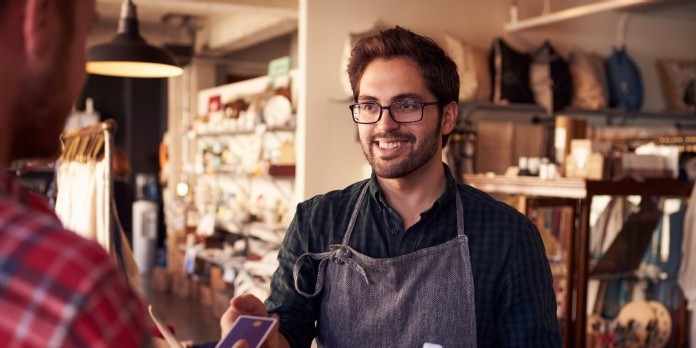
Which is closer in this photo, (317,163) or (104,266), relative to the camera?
(104,266)

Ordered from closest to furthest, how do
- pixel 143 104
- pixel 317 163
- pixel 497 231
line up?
pixel 497 231
pixel 317 163
pixel 143 104

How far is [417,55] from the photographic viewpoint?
7.00ft

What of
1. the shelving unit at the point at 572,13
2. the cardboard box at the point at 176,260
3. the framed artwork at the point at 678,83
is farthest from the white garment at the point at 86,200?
the framed artwork at the point at 678,83

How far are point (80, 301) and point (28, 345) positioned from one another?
0.17ft

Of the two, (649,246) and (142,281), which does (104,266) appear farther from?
(142,281)

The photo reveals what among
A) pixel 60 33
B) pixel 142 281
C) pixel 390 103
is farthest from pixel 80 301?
pixel 142 281

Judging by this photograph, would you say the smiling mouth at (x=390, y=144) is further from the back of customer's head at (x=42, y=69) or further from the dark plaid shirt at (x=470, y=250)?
the back of customer's head at (x=42, y=69)

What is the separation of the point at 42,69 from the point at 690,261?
492cm

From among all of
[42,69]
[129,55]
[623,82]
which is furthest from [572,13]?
[42,69]

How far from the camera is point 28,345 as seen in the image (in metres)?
0.56

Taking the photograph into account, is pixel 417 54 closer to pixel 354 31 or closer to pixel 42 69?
pixel 42 69

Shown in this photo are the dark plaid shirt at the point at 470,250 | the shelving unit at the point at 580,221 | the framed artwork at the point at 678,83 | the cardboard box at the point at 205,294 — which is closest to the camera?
the dark plaid shirt at the point at 470,250

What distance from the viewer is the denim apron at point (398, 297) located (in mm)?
2023

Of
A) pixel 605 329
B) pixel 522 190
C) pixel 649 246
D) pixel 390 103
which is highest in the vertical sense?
pixel 390 103
